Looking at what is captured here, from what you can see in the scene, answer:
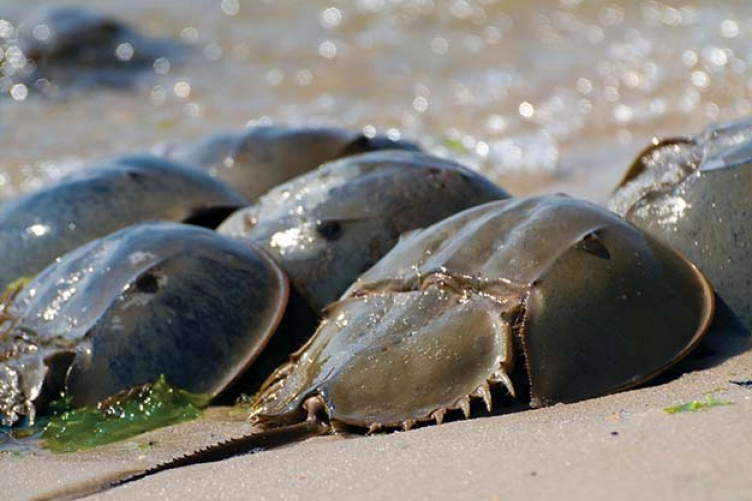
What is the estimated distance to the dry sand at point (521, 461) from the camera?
2113 mm

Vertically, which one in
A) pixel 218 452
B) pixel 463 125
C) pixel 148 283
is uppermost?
pixel 148 283

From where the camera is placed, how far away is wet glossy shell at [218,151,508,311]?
374 cm

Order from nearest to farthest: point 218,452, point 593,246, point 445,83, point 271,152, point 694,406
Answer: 1. point 694,406
2. point 218,452
3. point 593,246
4. point 271,152
5. point 445,83

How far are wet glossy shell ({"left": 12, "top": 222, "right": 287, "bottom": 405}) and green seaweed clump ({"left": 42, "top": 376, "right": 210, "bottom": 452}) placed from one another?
0.03m

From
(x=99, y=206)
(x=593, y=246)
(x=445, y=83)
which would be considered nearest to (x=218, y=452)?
(x=593, y=246)

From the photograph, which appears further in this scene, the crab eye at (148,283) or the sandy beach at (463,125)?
the crab eye at (148,283)

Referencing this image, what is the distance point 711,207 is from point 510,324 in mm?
802

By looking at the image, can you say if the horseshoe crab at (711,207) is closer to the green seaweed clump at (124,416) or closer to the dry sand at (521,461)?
the dry sand at (521,461)

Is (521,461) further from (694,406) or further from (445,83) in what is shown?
(445,83)

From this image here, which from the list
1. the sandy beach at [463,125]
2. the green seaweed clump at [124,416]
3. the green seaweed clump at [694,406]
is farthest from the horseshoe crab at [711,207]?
the green seaweed clump at [124,416]

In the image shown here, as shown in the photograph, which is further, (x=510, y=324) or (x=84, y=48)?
(x=84, y=48)

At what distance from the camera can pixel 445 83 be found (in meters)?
9.59

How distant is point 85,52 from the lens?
36.6 feet

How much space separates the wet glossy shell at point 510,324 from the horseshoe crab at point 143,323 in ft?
1.14
